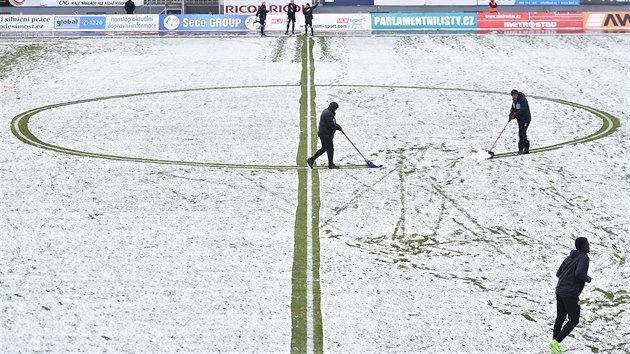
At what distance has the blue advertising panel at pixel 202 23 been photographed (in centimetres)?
4594

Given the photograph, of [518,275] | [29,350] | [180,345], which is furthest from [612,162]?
[29,350]

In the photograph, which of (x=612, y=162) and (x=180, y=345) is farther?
(x=612, y=162)

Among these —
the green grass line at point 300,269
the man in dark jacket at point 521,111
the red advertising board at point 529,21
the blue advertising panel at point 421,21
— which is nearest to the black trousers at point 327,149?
the green grass line at point 300,269

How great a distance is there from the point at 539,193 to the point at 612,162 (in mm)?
3548

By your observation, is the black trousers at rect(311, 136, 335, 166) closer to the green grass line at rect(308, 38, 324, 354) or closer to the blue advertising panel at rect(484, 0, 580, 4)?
the green grass line at rect(308, 38, 324, 354)

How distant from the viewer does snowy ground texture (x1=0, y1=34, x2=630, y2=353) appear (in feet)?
47.6

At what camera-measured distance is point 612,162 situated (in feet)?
76.4

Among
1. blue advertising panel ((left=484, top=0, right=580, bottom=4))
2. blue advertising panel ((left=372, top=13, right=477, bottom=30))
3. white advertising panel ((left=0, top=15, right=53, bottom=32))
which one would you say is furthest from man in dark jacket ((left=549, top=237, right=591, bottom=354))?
blue advertising panel ((left=484, top=0, right=580, bottom=4))

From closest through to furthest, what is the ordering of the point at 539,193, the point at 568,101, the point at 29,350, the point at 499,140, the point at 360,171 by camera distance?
the point at 29,350, the point at 539,193, the point at 360,171, the point at 499,140, the point at 568,101

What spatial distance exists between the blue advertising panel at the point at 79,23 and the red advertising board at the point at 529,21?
18363 millimetres

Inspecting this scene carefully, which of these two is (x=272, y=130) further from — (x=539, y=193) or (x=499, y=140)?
(x=539, y=193)

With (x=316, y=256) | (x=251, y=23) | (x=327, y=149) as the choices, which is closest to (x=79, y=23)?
(x=251, y=23)

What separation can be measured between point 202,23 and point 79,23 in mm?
5910

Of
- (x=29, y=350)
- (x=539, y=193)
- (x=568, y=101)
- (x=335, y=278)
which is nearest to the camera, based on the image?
(x=29, y=350)
